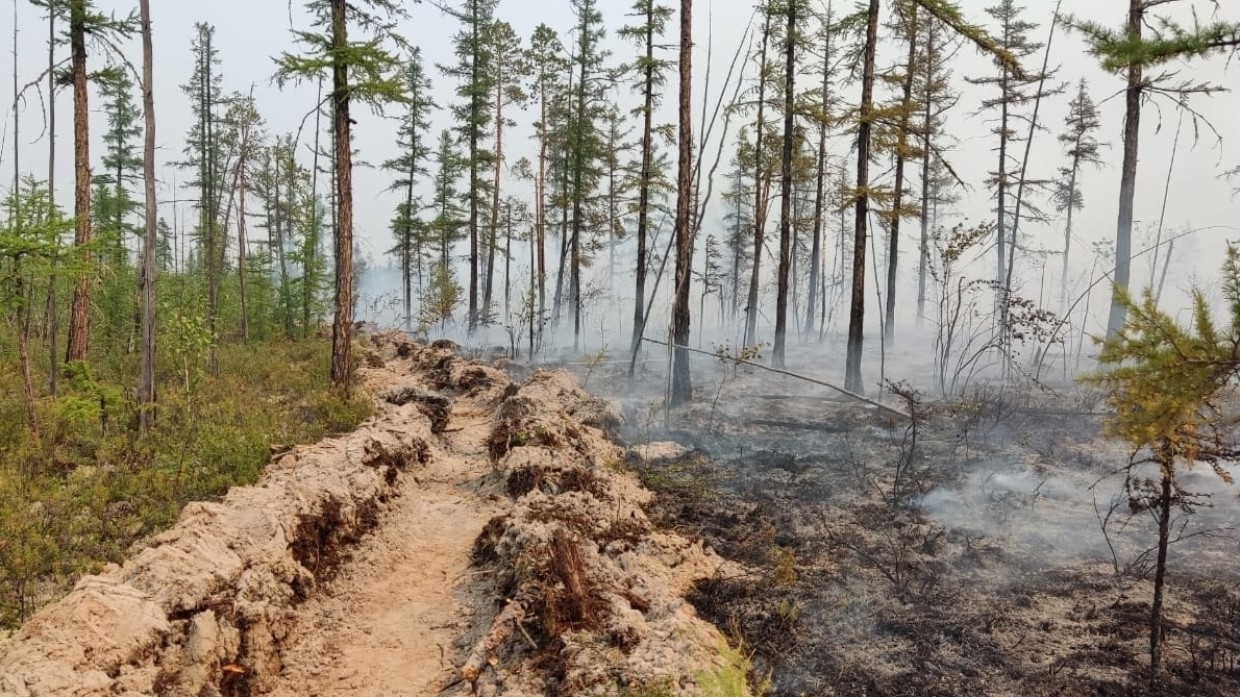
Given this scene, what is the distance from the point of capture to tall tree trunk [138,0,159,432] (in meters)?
8.96

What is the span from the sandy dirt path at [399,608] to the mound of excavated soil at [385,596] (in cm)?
2

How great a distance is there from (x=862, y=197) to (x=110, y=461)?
15095 millimetres

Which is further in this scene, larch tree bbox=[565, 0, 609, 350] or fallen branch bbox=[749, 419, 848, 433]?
larch tree bbox=[565, 0, 609, 350]

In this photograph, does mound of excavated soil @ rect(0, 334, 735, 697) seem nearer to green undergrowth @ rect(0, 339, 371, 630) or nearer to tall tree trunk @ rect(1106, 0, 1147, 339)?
green undergrowth @ rect(0, 339, 371, 630)

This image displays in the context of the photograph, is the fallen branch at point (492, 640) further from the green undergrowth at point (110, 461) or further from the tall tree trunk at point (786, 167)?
the tall tree trunk at point (786, 167)

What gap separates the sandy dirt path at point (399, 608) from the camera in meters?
4.12

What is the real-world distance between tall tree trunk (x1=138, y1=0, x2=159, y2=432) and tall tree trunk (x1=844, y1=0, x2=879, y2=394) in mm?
13809

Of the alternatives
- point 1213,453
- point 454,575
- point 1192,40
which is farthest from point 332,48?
point 1213,453

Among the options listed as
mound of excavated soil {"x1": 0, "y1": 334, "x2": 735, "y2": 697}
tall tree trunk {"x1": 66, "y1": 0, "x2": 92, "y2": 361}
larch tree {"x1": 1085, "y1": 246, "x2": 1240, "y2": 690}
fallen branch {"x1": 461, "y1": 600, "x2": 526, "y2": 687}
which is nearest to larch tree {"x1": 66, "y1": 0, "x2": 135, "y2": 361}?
tall tree trunk {"x1": 66, "y1": 0, "x2": 92, "y2": 361}

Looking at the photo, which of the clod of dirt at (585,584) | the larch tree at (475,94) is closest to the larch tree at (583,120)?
the larch tree at (475,94)

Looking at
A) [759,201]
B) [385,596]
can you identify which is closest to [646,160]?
[759,201]

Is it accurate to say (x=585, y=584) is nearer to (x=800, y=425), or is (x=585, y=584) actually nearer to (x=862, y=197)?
(x=800, y=425)

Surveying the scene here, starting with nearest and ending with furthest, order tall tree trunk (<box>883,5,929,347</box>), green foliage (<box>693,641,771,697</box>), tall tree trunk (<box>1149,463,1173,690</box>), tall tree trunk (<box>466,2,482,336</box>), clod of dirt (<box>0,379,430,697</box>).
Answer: clod of dirt (<box>0,379,430,697</box>), green foliage (<box>693,641,771,697</box>), tall tree trunk (<box>1149,463,1173,690</box>), tall tree trunk (<box>883,5,929,347</box>), tall tree trunk (<box>466,2,482,336</box>)

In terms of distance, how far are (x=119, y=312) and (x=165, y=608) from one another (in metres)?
17.4
